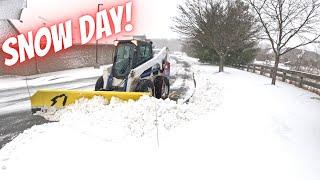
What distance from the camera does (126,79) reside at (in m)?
11.5

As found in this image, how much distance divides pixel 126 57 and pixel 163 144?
5477mm

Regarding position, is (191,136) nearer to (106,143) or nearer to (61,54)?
(106,143)

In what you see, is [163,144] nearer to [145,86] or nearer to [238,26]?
[145,86]

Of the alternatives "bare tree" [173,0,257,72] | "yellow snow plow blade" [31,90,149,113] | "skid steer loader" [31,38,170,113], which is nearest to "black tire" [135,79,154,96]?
"skid steer loader" [31,38,170,113]

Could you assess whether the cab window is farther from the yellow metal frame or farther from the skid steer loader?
the yellow metal frame

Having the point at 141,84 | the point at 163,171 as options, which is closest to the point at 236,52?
the point at 141,84

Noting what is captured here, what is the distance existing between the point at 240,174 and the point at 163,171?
4.11 ft

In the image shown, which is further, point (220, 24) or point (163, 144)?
point (220, 24)

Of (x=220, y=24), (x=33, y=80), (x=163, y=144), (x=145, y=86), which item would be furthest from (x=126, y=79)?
(x=220, y=24)

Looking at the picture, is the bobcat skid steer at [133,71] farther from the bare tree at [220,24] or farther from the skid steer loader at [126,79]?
the bare tree at [220,24]

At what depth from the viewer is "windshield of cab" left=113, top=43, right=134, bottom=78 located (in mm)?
12102

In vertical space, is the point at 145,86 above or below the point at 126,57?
below

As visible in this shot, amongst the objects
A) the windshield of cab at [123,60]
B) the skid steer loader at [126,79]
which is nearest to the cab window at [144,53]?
the skid steer loader at [126,79]

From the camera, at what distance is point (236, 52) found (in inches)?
1670
